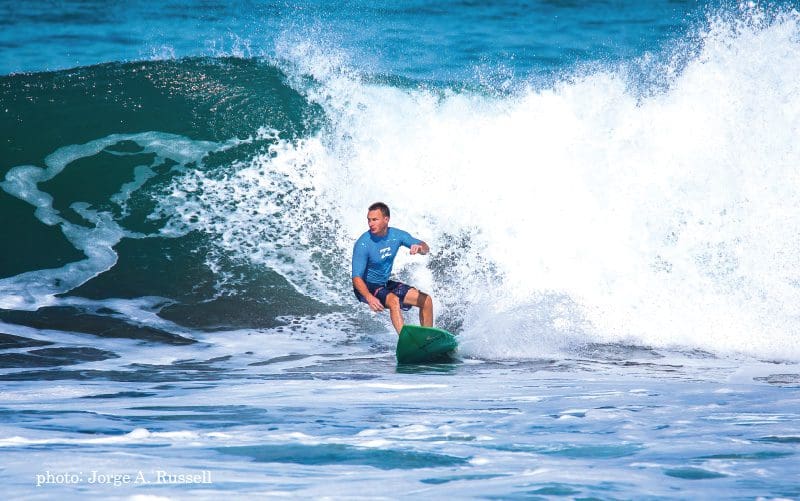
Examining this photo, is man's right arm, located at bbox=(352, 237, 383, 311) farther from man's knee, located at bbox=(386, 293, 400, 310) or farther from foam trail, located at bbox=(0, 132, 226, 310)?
foam trail, located at bbox=(0, 132, 226, 310)

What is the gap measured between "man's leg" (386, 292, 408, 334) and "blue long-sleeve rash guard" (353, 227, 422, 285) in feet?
0.90

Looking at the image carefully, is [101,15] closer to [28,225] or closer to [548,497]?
[28,225]

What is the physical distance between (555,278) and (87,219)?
610cm

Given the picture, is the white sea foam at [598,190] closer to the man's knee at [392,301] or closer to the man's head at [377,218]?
the man's knee at [392,301]

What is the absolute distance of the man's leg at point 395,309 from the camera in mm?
8359

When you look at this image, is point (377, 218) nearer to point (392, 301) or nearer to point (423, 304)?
point (392, 301)

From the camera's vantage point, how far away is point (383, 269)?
344 inches

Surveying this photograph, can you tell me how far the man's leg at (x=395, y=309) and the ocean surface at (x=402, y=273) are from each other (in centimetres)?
47

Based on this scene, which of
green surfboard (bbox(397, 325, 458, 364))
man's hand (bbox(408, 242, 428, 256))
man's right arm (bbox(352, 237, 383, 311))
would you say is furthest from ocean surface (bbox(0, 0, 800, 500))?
man's hand (bbox(408, 242, 428, 256))

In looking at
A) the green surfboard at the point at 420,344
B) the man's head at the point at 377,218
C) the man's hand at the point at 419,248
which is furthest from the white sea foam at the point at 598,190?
the man's head at the point at 377,218

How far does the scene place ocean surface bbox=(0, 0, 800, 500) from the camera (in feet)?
14.8

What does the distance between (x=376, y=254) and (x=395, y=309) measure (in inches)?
23.3

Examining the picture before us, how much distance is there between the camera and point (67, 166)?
12789 millimetres

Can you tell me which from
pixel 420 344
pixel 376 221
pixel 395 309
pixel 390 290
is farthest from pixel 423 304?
pixel 376 221
